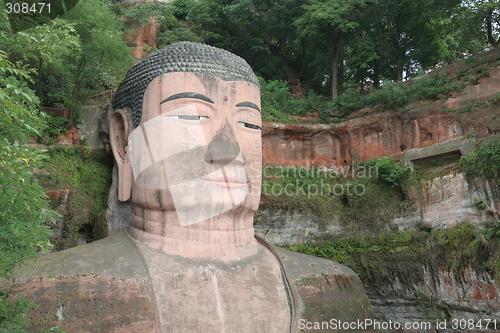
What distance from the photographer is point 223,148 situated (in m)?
7.32

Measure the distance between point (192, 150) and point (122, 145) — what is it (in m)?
1.66

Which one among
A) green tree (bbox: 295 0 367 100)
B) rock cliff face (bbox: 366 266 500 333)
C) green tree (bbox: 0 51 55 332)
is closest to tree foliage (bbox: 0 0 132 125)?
green tree (bbox: 0 51 55 332)

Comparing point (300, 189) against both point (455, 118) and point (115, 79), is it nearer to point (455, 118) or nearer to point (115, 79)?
point (455, 118)

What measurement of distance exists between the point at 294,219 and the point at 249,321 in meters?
6.44

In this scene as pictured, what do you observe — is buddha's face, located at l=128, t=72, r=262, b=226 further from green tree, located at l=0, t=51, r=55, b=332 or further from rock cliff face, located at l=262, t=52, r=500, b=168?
rock cliff face, located at l=262, t=52, r=500, b=168

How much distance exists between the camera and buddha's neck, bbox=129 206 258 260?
7.21 m

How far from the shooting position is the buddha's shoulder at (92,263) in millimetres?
6164

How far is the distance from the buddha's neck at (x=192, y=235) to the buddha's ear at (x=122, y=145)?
459 millimetres

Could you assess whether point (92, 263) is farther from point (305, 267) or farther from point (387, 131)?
point (387, 131)

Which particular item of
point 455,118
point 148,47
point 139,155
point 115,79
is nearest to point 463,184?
point 455,118

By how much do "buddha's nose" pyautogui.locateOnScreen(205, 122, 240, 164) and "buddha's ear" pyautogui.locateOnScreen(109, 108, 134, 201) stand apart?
5.27 ft

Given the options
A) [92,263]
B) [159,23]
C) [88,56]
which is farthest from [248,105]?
[159,23]

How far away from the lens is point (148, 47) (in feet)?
66.2

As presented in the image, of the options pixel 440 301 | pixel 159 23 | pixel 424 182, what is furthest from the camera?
pixel 159 23
